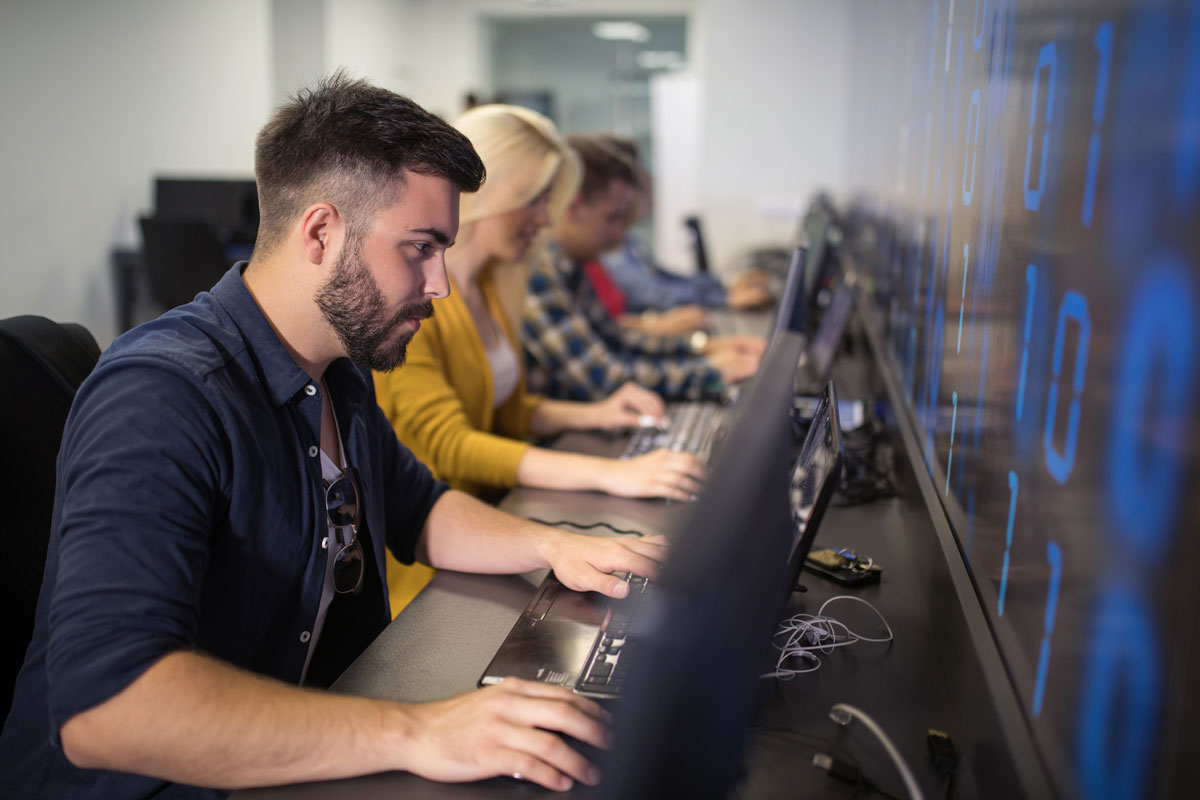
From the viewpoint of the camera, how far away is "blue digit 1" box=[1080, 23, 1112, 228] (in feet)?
1.93

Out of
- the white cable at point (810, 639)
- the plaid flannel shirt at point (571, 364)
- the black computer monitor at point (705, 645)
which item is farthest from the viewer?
the plaid flannel shirt at point (571, 364)

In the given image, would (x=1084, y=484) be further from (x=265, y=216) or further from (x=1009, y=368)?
(x=265, y=216)

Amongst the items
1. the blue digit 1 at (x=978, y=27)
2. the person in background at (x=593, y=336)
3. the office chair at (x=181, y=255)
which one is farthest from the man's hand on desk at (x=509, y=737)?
the office chair at (x=181, y=255)

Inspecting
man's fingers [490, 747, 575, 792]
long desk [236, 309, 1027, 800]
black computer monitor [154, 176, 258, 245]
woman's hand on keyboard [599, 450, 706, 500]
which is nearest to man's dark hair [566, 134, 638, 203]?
woman's hand on keyboard [599, 450, 706, 500]

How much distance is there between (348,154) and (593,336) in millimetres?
1848

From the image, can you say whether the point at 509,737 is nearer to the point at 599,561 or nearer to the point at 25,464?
the point at 599,561

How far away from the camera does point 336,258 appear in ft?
3.58

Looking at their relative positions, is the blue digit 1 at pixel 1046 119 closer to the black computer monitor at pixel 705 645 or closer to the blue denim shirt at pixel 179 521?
the black computer monitor at pixel 705 645

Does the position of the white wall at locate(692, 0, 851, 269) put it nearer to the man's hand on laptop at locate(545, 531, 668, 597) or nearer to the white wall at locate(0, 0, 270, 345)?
the white wall at locate(0, 0, 270, 345)

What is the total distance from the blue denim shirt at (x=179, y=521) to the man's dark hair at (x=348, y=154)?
0.37 feet

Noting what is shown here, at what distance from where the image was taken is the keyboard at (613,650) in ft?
3.14

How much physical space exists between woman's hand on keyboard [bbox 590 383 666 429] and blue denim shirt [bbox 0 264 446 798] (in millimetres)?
967

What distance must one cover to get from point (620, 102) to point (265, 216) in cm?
879

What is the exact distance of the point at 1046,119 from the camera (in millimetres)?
747
